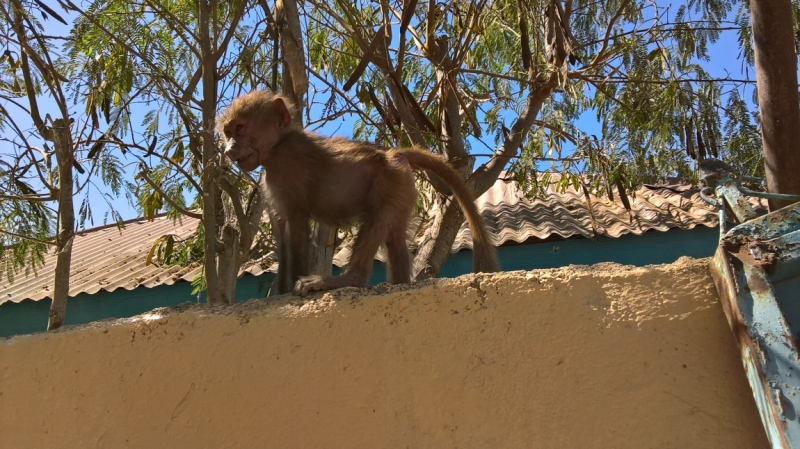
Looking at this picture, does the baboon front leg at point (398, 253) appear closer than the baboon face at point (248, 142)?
Yes

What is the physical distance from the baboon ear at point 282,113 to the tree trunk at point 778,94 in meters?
2.46

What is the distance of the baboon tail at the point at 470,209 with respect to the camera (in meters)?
3.71

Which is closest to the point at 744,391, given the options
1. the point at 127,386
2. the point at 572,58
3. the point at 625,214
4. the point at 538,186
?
the point at 127,386

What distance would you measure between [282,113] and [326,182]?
54 centimetres

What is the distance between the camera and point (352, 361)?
6.54ft

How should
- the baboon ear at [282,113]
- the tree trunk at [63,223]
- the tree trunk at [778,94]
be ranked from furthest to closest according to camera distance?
the tree trunk at [63,223] < the baboon ear at [282,113] < the tree trunk at [778,94]

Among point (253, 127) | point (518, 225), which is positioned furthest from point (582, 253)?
point (253, 127)

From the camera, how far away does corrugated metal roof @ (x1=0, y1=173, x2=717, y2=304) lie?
25.5ft

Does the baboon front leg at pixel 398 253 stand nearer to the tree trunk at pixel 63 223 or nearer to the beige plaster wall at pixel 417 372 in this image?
→ the beige plaster wall at pixel 417 372

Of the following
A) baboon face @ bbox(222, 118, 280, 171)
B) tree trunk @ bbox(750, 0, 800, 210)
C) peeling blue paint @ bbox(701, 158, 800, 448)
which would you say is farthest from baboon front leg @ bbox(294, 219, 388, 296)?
tree trunk @ bbox(750, 0, 800, 210)

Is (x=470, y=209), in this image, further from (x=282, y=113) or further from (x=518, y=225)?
(x=518, y=225)

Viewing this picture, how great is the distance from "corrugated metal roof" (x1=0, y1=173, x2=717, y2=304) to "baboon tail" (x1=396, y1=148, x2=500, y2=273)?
8.40ft

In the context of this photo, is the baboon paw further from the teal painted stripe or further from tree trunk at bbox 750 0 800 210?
the teal painted stripe

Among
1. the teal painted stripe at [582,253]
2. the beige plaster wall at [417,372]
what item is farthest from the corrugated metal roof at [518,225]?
the beige plaster wall at [417,372]
